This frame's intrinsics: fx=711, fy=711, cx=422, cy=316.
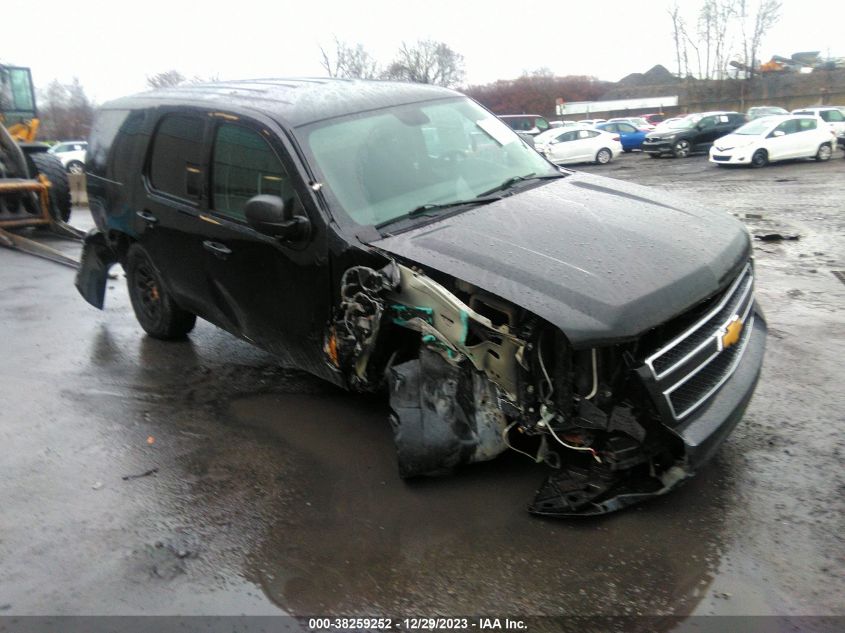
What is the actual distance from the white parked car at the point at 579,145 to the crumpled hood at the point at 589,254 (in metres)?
22.1

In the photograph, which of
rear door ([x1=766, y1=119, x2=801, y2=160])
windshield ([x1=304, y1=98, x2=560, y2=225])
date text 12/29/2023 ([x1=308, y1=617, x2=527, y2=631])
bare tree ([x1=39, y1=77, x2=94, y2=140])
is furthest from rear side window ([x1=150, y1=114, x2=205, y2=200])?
bare tree ([x1=39, y1=77, x2=94, y2=140])

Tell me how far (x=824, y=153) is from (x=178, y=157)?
73.8 feet

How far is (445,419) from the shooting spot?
3535 mm

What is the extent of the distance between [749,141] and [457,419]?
20.6m

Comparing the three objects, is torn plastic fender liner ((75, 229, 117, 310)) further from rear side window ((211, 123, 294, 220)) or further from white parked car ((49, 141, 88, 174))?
white parked car ((49, 141, 88, 174))

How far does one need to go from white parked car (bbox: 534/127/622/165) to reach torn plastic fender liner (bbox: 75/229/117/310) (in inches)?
816

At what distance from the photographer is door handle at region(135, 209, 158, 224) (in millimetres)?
5350

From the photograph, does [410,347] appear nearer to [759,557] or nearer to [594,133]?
[759,557]

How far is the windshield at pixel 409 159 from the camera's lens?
4.10 m

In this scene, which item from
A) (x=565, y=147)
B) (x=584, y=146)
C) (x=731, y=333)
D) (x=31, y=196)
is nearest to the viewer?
(x=731, y=333)

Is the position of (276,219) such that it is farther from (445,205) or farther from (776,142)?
(776,142)

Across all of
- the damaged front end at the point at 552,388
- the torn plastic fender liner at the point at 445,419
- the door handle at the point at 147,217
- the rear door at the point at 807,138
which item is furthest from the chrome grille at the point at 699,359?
the rear door at the point at 807,138

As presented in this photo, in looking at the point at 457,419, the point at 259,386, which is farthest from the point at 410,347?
the point at 259,386

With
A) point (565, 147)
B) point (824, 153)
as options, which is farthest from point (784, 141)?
point (565, 147)
